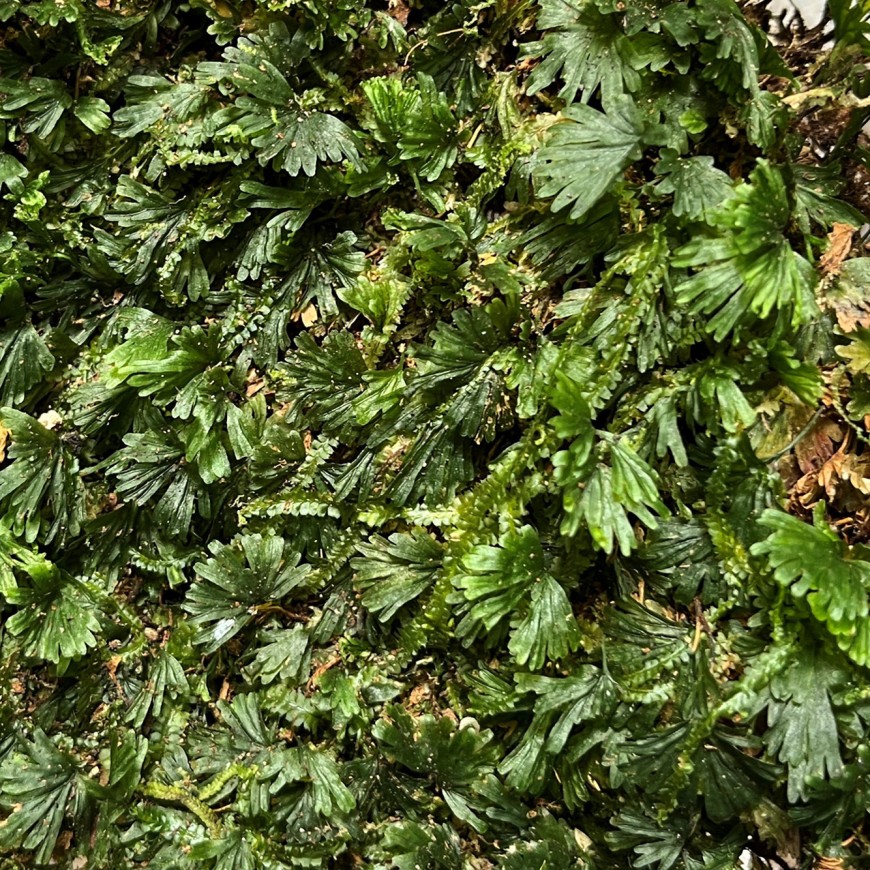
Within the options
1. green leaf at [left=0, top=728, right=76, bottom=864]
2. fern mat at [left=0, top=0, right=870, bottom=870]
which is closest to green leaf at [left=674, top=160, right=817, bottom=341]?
fern mat at [left=0, top=0, right=870, bottom=870]

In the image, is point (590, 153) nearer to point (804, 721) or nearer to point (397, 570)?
point (397, 570)

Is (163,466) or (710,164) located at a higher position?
(710,164)

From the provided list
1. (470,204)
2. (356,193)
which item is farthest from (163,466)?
(470,204)

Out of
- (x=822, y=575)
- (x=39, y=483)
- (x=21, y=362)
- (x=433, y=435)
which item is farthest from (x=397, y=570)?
(x=21, y=362)

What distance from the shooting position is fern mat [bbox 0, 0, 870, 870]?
1.42 meters

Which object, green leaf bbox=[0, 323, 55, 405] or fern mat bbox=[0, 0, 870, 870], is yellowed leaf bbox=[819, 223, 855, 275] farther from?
green leaf bbox=[0, 323, 55, 405]

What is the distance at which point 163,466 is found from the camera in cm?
179

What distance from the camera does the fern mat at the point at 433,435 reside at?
4.66ft

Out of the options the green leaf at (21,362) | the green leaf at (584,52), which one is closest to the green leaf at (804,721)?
the green leaf at (584,52)

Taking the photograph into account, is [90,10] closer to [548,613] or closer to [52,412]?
[52,412]

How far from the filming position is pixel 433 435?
1.62 m

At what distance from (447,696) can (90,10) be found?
1781 millimetres

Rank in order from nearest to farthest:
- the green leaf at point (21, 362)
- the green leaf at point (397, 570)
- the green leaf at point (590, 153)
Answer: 1. the green leaf at point (590, 153)
2. the green leaf at point (397, 570)
3. the green leaf at point (21, 362)

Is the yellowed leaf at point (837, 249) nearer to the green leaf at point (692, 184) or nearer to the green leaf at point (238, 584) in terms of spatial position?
the green leaf at point (692, 184)
